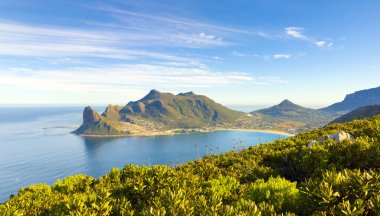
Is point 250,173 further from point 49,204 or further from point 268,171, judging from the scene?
point 49,204

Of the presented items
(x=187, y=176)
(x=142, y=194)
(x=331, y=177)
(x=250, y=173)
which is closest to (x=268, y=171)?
(x=250, y=173)

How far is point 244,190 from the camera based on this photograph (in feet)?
42.1

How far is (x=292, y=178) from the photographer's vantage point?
1986cm

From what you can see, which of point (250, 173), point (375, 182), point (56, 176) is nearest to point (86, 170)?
point (56, 176)

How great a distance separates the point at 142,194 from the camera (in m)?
13.4

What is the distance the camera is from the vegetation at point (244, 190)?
7.83 m

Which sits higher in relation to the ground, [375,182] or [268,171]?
[375,182]

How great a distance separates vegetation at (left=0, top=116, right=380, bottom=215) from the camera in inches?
308

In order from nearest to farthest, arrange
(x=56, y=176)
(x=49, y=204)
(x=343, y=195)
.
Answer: (x=343, y=195) < (x=49, y=204) < (x=56, y=176)

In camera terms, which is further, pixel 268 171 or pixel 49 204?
pixel 268 171

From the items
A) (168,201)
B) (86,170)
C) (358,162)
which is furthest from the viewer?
(86,170)

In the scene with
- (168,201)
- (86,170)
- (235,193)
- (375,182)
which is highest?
(375,182)

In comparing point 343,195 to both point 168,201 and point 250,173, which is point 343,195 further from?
point 250,173

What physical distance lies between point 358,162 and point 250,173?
692 cm
